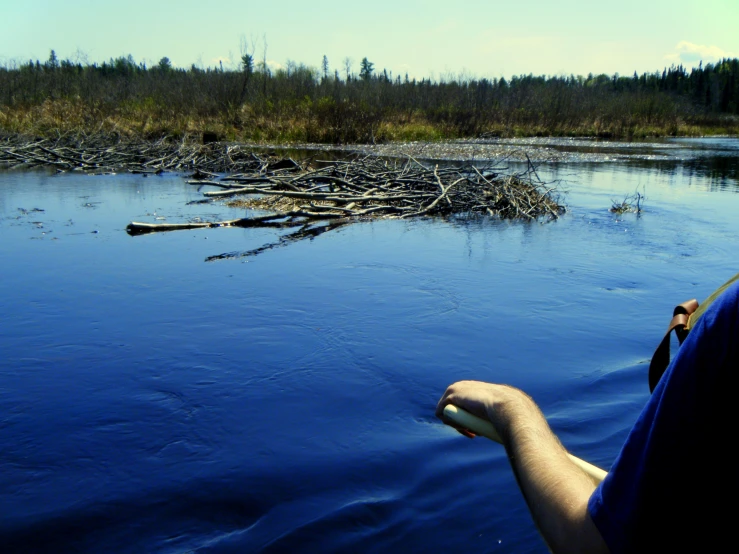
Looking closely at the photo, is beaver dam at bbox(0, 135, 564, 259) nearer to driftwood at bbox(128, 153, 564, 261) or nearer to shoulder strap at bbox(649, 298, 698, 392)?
driftwood at bbox(128, 153, 564, 261)

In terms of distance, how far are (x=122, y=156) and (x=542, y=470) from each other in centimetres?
2393

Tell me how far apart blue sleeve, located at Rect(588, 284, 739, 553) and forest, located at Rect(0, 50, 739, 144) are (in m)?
28.6

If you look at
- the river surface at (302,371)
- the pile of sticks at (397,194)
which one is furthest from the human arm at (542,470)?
the pile of sticks at (397,194)

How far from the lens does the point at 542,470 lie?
4.83 feet

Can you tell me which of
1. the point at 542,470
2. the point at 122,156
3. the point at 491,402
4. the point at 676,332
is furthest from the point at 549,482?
the point at 122,156

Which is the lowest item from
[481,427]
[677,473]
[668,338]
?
[481,427]

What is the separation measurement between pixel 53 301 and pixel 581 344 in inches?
209

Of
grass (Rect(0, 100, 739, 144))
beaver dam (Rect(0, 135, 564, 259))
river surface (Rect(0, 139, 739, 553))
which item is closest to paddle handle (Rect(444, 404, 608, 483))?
river surface (Rect(0, 139, 739, 553))

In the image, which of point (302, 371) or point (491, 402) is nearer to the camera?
point (491, 402)

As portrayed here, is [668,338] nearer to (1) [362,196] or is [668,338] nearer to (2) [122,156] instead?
(1) [362,196]

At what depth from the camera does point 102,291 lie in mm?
7879

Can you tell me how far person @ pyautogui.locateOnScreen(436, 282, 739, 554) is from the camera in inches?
44.3

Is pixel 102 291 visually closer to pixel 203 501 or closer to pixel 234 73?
pixel 203 501

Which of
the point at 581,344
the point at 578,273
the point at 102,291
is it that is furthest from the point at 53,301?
the point at 578,273
